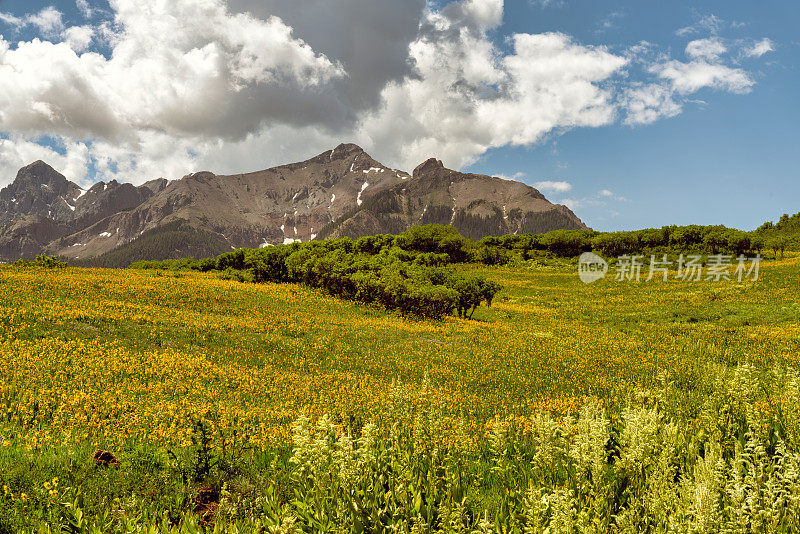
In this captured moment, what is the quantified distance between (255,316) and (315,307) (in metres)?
8.81

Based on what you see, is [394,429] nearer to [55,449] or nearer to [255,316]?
[55,449]

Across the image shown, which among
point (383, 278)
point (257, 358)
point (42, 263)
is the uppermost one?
point (383, 278)

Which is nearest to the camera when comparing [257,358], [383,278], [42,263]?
[257,358]

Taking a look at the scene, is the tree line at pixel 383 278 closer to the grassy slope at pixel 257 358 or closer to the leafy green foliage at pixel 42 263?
the grassy slope at pixel 257 358

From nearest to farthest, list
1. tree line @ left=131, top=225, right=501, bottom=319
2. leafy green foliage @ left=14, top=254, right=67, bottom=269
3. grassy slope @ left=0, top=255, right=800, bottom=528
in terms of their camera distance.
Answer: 1. grassy slope @ left=0, top=255, right=800, bottom=528
2. tree line @ left=131, top=225, right=501, bottom=319
3. leafy green foliage @ left=14, top=254, right=67, bottom=269

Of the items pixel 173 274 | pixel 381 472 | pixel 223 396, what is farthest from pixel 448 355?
pixel 173 274

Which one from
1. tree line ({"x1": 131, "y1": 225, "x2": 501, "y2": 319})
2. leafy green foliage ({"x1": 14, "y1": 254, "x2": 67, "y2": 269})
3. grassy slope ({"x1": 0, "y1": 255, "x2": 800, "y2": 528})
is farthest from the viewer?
leafy green foliage ({"x1": 14, "y1": 254, "x2": 67, "y2": 269})

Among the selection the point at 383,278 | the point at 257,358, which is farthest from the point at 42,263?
the point at 257,358

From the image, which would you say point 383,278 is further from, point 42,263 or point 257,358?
point 42,263

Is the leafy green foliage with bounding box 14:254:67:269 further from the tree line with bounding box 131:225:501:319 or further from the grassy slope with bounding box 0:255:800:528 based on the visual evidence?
the tree line with bounding box 131:225:501:319

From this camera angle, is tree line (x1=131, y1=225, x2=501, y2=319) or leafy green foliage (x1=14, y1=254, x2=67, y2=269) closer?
tree line (x1=131, y1=225, x2=501, y2=319)

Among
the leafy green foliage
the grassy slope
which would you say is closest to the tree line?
the grassy slope

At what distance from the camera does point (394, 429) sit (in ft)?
17.4

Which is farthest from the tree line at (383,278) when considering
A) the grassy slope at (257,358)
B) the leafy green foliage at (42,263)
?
the leafy green foliage at (42,263)
